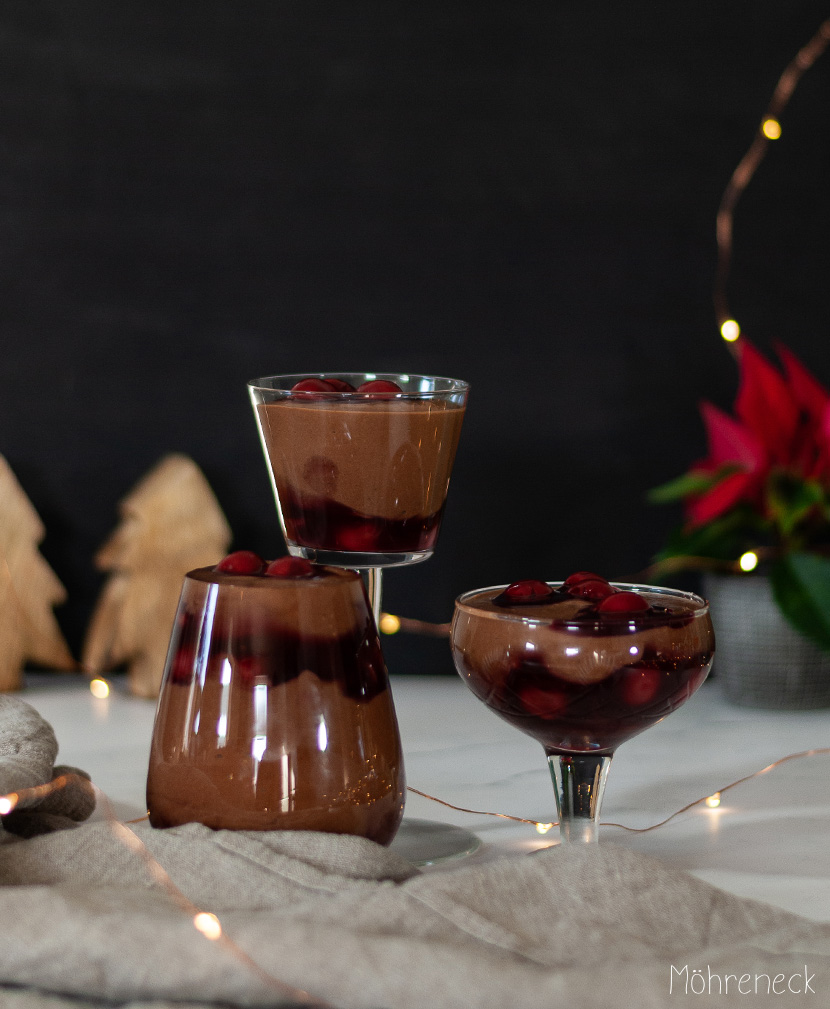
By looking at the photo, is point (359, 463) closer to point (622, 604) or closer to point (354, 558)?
point (354, 558)

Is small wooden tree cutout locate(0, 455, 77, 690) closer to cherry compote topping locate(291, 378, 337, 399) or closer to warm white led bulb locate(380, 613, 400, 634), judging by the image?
warm white led bulb locate(380, 613, 400, 634)

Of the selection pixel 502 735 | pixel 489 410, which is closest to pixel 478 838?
pixel 502 735

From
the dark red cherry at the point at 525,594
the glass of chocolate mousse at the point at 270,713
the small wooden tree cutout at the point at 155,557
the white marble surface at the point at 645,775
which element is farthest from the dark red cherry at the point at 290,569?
the small wooden tree cutout at the point at 155,557

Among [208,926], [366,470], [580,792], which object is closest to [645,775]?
[580,792]

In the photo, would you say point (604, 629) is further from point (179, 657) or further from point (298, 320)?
point (298, 320)

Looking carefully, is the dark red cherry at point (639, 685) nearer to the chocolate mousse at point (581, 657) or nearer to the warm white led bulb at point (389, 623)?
the chocolate mousse at point (581, 657)

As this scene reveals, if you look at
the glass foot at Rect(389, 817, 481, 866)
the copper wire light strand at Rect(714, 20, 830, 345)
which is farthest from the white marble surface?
the copper wire light strand at Rect(714, 20, 830, 345)
